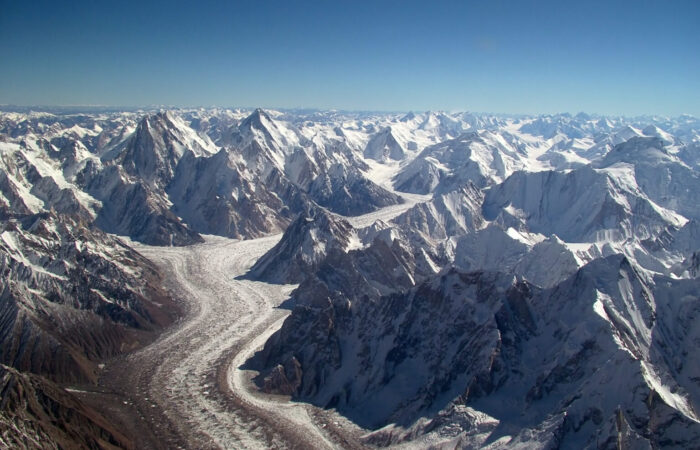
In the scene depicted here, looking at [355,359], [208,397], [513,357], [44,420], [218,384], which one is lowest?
[208,397]

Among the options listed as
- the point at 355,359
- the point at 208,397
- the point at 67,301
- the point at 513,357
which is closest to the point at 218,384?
the point at 208,397

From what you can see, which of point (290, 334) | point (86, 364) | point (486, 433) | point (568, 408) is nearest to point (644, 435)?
point (568, 408)

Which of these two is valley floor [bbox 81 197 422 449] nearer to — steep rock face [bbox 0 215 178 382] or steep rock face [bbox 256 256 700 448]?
steep rock face [bbox 256 256 700 448]

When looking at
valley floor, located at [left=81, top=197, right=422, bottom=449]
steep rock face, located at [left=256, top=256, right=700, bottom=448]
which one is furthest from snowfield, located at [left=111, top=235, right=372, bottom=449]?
steep rock face, located at [left=256, top=256, right=700, bottom=448]

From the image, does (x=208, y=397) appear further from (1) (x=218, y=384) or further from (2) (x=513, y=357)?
(2) (x=513, y=357)

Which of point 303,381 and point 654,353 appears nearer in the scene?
point 654,353

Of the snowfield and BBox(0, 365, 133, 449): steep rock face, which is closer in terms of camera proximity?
BBox(0, 365, 133, 449): steep rock face

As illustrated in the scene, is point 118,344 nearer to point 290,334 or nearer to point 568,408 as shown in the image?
point 290,334

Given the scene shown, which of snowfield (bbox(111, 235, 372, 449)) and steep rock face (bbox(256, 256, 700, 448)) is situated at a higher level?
steep rock face (bbox(256, 256, 700, 448))

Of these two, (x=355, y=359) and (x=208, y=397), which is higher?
(x=355, y=359)
